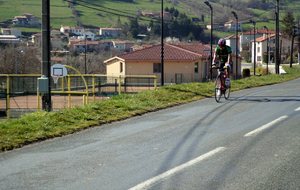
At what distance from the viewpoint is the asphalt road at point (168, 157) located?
4348 millimetres

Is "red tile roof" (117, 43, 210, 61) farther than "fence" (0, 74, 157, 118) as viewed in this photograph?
Yes

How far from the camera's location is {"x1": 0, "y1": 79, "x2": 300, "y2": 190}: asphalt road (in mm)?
4348

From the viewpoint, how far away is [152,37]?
127500 mm

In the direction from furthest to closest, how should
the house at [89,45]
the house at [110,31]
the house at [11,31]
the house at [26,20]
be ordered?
1. the house at [110,31]
2. the house at [26,20]
3. the house at [89,45]
4. the house at [11,31]

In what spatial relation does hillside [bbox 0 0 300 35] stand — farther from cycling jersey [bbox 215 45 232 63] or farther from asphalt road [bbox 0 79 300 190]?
asphalt road [bbox 0 79 300 190]

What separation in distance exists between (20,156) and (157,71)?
44.5m

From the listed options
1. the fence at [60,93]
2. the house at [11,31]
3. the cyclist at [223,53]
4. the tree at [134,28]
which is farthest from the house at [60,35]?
the cyclist at [223,53]

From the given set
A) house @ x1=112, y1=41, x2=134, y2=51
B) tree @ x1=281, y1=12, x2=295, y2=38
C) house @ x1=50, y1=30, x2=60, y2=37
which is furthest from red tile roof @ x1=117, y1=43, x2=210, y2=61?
house @ x1=50, y1=30, x2=60, y2=37

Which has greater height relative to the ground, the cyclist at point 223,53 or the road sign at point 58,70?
the cyclist at point 223,53

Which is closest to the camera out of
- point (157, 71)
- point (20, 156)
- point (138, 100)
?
point (20, 156)

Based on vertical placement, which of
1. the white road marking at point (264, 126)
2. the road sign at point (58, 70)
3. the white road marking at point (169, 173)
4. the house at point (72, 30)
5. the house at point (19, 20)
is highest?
the house at point (19, 20)

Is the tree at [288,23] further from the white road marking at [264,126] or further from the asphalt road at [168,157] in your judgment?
the asphalt road at [168,157]

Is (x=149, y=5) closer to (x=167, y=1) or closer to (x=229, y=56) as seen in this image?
(x=167, y=1)

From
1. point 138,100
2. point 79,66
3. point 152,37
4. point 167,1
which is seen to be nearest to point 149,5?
point 167,1
